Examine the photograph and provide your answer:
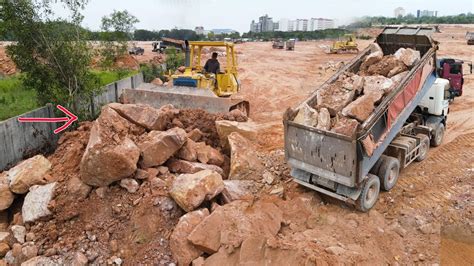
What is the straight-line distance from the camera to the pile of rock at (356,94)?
6.21m

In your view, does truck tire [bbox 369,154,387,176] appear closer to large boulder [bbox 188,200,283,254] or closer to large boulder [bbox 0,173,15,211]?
large boulder [bbox 188,200,283,254]

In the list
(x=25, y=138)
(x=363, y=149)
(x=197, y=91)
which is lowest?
(x=25, y=138)

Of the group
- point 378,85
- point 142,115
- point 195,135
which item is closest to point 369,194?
point 378,85

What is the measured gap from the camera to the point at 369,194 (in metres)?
6.51

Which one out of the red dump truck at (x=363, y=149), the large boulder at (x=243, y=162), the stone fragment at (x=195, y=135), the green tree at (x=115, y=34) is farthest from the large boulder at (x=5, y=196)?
the green tree at (x=115, y=34)

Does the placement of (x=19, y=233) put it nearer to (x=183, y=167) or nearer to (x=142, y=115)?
(x=183, y=167)

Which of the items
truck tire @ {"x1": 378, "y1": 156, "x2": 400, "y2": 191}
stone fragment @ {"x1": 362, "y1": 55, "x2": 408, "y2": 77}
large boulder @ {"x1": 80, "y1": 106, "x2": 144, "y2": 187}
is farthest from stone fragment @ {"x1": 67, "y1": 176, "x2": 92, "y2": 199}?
stone fragment @ {"x1": 362, "y1": 55, "x2": 408, "y2": 77}

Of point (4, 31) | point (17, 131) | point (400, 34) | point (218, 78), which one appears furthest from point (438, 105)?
point (4, 31)

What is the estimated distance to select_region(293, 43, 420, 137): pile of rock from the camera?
6.21 meters

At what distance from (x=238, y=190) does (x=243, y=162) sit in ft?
2.25

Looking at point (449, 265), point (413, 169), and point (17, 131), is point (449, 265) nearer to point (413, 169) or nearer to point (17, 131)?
point (413, 169)

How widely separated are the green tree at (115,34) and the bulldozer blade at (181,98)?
864 cm

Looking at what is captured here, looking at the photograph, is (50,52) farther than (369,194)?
Yes

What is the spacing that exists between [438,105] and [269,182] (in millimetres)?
4709
